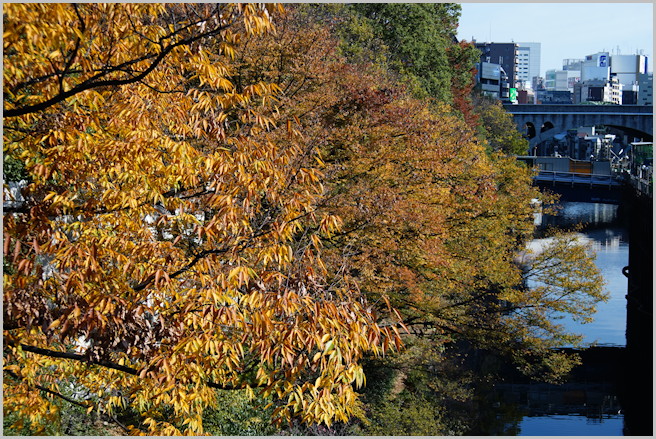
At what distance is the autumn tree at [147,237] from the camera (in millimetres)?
6688

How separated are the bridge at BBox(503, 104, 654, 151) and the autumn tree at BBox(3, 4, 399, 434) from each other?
94.4m

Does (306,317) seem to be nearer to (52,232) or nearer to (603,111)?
(52,232)

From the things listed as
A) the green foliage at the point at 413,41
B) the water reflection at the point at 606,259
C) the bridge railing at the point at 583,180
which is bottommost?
the water reflection at the point at 606,259

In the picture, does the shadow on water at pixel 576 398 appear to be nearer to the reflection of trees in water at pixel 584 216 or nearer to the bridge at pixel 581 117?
the reflection of trees in water at pixel 584 216

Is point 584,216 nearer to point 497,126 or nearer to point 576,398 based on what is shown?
point 497,126

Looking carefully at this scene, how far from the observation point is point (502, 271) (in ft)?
84.6

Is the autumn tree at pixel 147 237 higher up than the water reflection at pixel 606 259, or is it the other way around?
the autumn tree at pixel 147 237

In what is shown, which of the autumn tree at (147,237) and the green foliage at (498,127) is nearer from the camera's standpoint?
the autumn tree at (147,237)

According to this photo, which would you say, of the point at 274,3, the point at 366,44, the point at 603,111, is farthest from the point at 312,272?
the point at 603,111

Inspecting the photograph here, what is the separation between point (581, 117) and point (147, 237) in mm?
99297

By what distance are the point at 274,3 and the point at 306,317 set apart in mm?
3059

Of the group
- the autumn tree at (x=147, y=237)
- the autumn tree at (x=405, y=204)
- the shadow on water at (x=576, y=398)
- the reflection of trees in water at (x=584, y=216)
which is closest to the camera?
the autumn tree at (x=147, y=237)

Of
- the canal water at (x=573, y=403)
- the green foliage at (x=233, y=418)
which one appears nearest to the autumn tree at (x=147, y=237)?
the green foliage at (x=233, y=418)

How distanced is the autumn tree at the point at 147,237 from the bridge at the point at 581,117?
310ft
